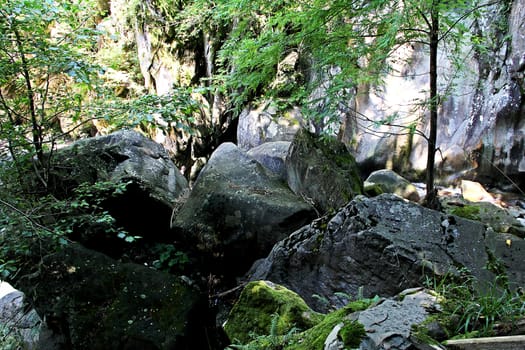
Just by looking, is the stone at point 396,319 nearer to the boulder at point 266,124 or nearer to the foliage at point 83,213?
the foliage at point 83,213

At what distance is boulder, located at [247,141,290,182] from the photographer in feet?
22.0

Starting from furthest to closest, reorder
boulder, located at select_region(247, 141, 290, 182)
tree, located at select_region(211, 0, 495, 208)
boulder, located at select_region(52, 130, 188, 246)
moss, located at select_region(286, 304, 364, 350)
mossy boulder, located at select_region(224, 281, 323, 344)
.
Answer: boulder, located at select_region(247, 141, 290, 182) → boulder, located at select_region(52, 130, 188, 246) → tree, located at select_region(211, 0, 495, 208) → mossy boulder, located at select_region(224, 281, 323, 344) → moss, located at select_region(286, 304, 364, 350)

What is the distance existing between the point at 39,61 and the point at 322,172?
371cm

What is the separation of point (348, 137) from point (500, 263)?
26.5ft

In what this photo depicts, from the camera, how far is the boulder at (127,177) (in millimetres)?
4581

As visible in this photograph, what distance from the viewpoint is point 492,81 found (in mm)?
7949

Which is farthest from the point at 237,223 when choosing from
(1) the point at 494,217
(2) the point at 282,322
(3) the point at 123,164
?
(1) the point at 494,217

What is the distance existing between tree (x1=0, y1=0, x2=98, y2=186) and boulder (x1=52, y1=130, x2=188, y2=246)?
1.86ft

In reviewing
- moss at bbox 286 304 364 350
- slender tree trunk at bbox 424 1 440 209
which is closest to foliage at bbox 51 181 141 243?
moss at bbox 286 304 364 350

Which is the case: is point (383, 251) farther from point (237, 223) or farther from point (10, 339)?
point (10, 339)

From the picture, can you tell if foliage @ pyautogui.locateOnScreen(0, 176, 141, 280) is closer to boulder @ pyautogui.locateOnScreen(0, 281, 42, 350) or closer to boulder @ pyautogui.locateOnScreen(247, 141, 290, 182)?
boulder @ pyautogui.locateOnScreen(0, 281, 42, 350)

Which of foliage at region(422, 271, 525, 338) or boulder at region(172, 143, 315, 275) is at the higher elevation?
foliage at region(422, 271, 525, 338)

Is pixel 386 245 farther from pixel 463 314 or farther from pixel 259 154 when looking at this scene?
pixel 259 154

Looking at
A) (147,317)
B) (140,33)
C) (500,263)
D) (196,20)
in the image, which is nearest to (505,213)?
(500,263)
